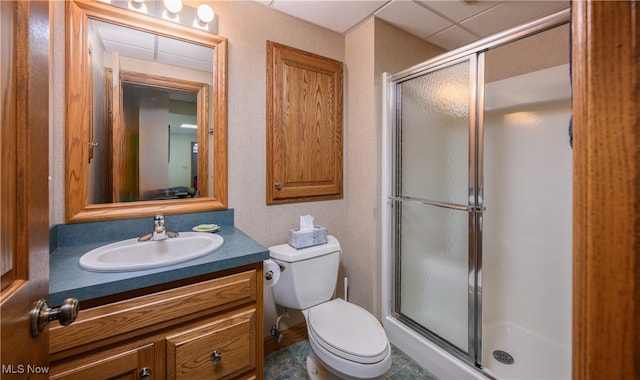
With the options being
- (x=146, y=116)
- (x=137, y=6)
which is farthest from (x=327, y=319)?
(x=137, y=6)

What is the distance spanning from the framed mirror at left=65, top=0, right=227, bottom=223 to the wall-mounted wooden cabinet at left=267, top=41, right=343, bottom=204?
12.2 inches

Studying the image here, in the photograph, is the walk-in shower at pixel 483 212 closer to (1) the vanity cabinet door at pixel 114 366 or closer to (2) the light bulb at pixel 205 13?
(2) the light bulb at pixel 205 13

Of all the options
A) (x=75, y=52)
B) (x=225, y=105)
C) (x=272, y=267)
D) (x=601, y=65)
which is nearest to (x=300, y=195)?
(x=272, y=267)

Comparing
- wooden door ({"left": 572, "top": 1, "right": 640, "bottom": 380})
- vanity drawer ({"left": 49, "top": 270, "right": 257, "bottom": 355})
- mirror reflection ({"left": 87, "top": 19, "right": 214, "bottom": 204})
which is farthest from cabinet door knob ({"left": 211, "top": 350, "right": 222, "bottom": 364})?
wooden door ({"left": 572, "top": 1, "right": 640, "bottom": 380})

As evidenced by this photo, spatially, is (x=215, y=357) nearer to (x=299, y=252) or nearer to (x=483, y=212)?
(x=299, y=252)

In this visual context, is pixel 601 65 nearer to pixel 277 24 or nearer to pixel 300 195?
pixel 300 195

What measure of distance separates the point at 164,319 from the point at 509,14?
255 cm

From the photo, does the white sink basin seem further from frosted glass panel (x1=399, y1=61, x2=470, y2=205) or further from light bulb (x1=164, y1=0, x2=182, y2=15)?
frosted glass panel (x1=399, y1=61, x2=470, y2=205)

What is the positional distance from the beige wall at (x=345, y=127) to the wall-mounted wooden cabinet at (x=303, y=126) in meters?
0.06

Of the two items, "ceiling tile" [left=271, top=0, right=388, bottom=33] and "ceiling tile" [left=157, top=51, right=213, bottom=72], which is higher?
"ceiling tile" [left=271, top=0, right=388, bottom=33]

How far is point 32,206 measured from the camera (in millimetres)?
499

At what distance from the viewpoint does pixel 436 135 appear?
1708 mm

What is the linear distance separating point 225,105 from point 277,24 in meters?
0.67

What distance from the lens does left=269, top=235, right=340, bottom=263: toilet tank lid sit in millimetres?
1462
